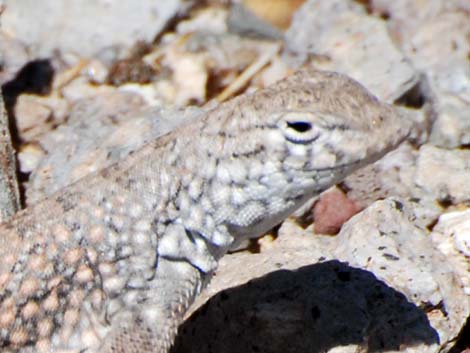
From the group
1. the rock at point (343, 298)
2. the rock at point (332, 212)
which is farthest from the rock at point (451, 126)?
the rock at point (343, 298)

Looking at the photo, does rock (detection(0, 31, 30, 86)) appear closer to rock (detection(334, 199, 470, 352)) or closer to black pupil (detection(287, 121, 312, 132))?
rock (detection(334, 199, 470, 352))

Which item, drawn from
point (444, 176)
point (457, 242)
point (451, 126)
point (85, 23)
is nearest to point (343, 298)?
point (457, 242)

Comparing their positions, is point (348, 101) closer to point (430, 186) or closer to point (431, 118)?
point (430, 186)

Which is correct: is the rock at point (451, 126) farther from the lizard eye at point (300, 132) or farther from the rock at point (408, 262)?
the lizard eye at point (300, 132)

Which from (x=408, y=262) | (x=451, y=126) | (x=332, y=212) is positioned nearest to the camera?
(x=408, y=262)

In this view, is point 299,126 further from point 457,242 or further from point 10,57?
point 10,57

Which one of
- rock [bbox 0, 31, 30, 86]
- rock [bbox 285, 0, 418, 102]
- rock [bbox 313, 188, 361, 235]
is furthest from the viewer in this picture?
rock [bbox 0, 31, 30, 86]

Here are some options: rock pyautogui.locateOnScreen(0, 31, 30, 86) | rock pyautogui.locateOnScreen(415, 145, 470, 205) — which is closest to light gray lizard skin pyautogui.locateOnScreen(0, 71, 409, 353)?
rock pyautogui.locateOnScreen(415, 145, 470, 205)

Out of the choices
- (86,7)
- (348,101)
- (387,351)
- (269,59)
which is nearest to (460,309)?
(387,351)
